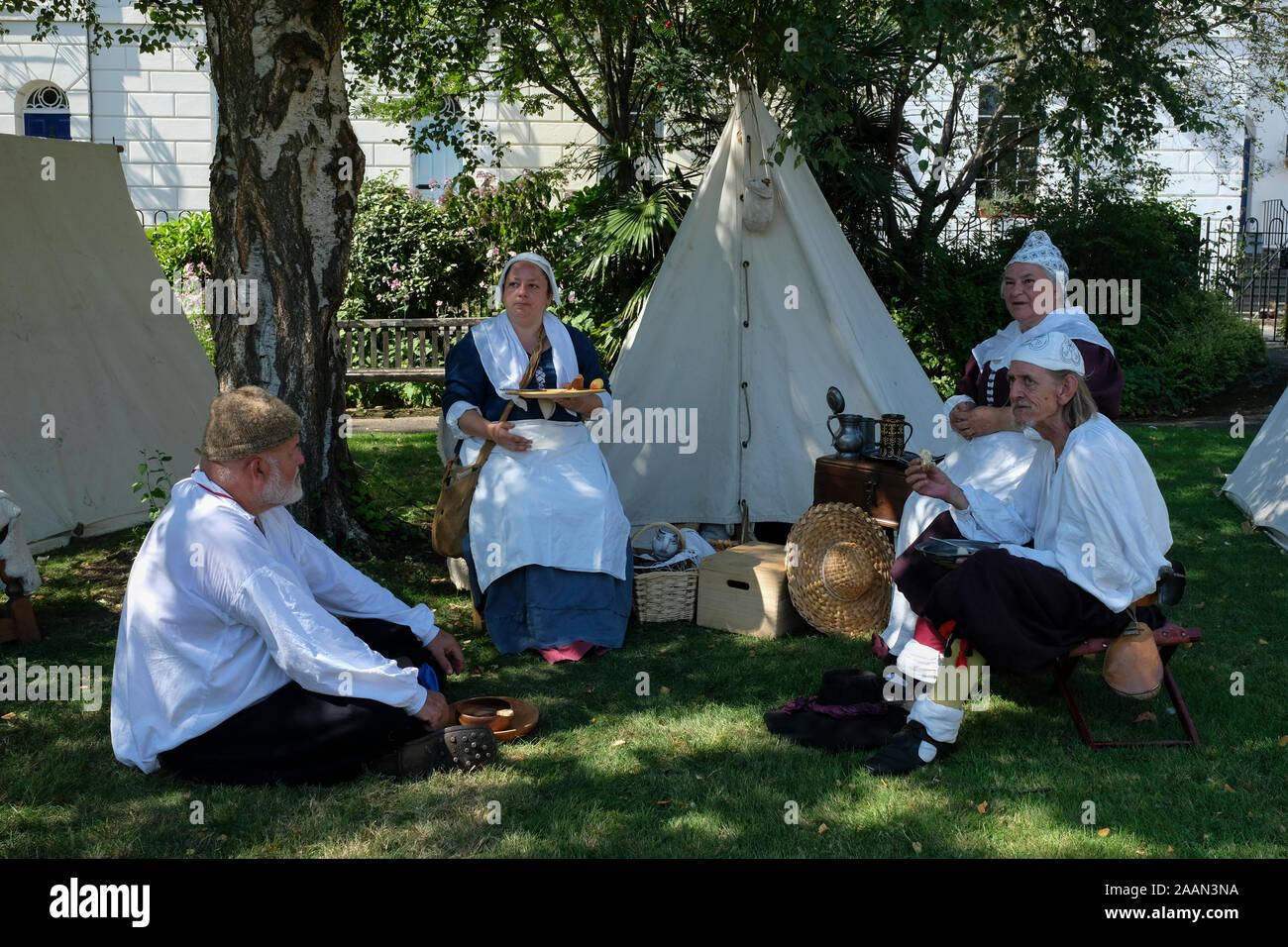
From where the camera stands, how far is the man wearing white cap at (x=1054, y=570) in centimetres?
332

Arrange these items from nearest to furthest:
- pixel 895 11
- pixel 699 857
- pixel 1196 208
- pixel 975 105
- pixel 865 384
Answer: pixel 699 857 < pixel 895 11 < pixel 865 384 < pixel 975 105 < pixel 1196 208

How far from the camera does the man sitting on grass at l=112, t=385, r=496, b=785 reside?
3.09 meters

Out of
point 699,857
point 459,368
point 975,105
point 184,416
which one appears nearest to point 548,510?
point 459,368

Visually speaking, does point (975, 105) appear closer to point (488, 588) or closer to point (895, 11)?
point (895, 11)

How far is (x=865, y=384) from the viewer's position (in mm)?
6176

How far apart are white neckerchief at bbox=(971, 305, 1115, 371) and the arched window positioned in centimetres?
1376

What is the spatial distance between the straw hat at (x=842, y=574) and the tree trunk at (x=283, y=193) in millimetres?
2491

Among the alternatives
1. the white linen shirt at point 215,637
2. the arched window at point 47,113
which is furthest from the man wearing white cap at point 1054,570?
the arched window at point 47,113

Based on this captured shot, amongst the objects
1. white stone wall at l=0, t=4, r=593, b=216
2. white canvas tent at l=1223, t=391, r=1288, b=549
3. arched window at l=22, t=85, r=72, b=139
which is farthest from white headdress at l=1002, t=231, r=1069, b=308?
arched window at l=22, t=85, r=72, b=139

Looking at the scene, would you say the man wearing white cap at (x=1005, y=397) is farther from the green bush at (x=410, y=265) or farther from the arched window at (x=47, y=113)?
the arched window at (x=47, y=113)

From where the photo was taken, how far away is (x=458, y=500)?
487 centimetres

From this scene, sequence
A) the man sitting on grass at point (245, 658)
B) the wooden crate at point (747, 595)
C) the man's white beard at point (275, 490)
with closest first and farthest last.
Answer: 1. the man sitting on grass at point (245, 658)
2. the man's white beard at point (275, 490)
3. the wooden crate at point (747, 595)

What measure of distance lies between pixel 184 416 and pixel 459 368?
2.74m

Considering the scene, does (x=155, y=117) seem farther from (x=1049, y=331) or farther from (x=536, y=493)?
(x=1049, y=331)
